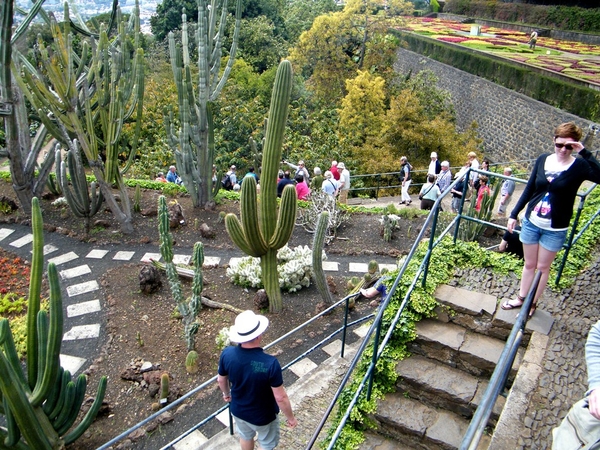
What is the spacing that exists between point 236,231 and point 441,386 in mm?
3330

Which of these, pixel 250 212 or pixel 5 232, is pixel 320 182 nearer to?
pixel 250 212

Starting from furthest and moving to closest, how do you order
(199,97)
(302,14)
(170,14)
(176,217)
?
(302,14), (170,14), (176,217), (199,97)

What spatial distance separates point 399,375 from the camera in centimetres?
351

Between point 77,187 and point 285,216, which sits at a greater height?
point 285,216

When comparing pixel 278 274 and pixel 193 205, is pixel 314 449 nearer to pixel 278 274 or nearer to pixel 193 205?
pixel 278 274

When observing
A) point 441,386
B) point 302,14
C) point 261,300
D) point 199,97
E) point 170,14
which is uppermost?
point 302,14

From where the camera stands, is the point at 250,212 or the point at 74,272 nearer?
the point at 250,212

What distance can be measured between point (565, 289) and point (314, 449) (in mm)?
2486

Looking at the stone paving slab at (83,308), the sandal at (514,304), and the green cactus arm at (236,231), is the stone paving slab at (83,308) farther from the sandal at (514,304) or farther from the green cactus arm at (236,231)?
the sandal at (514,304)

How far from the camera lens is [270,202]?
19.7 feet

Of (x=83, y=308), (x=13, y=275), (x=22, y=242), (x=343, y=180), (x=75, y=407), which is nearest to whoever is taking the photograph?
(x=75, y=407)

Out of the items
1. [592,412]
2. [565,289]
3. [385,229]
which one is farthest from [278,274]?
[592,412]

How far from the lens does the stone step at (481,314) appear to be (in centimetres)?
353

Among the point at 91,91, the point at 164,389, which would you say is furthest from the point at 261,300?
the point at 91,91
